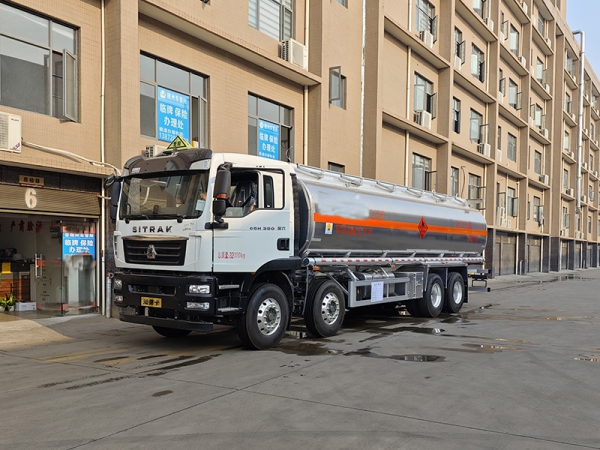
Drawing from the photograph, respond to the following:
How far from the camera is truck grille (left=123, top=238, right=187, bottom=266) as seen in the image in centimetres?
872

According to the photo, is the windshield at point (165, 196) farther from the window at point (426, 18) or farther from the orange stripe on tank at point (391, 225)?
the window at point (426, 18)

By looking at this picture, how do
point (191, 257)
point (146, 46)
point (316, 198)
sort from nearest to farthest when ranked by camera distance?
point (191, 257) < point (316, 198) < point (146, 46)

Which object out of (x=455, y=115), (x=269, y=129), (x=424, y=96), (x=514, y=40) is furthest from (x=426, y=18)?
(x=514, y=40)

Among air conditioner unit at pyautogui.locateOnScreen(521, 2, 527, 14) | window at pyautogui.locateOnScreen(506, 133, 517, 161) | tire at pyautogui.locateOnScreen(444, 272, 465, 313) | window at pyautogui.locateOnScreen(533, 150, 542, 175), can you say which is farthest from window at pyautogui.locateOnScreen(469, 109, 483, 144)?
tire at pyautogui.locateOnScreen(444, 272, 465, 313)

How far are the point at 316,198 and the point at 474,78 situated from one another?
81.8ft

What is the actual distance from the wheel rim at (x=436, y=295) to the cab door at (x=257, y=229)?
6.07 m

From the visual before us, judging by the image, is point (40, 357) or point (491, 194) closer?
point (40, 357)

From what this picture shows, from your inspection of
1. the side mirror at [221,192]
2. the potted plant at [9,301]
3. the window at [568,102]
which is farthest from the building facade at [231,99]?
the window at [568,102]

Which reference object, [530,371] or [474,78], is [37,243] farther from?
[474,78]

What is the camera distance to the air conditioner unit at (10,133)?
1087 centimetres

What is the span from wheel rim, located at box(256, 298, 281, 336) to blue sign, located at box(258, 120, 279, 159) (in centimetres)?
897

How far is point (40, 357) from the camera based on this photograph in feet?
29.3

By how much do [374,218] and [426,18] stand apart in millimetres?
19222

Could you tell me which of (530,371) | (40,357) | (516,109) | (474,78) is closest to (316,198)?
(530,371)
